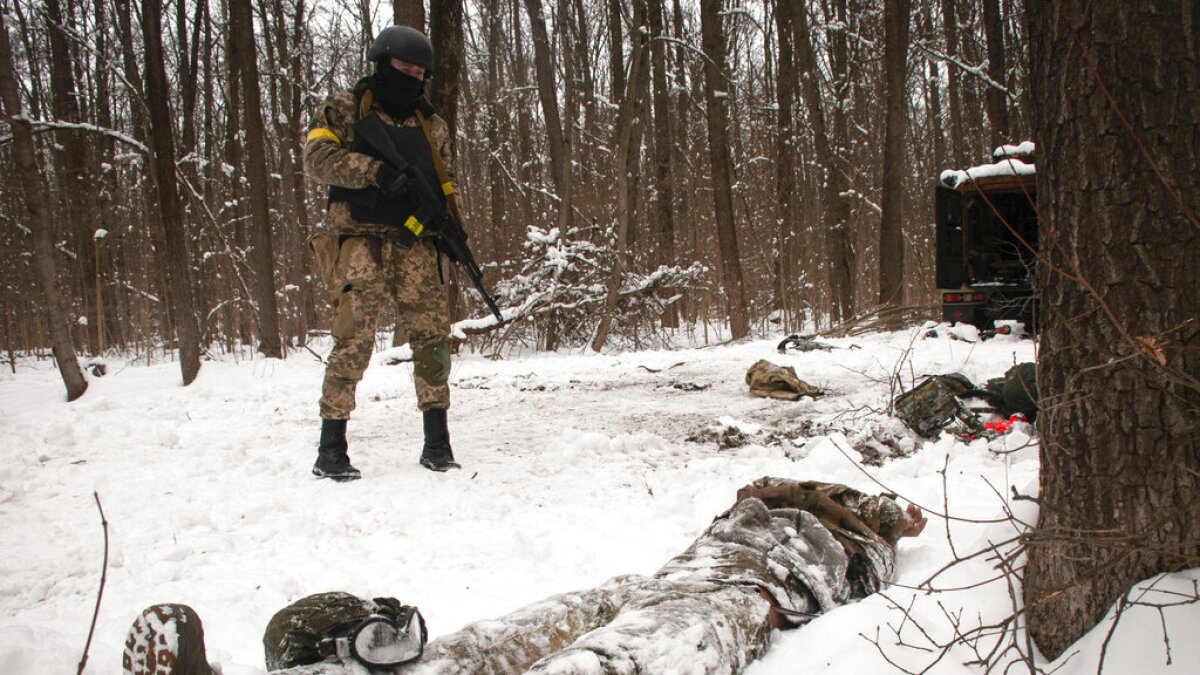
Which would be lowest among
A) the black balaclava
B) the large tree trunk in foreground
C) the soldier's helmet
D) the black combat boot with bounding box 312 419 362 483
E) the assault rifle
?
the black combat boot with bounding box 312 419 362 483

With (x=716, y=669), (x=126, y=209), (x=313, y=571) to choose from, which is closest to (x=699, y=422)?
(x=313, y=571)

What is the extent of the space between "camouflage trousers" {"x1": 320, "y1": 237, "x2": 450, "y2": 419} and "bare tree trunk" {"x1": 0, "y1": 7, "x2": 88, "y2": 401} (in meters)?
4.04

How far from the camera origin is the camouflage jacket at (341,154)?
312 centimetres

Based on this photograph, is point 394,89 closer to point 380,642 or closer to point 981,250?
point 380,642

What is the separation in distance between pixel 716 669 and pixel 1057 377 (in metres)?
0.93

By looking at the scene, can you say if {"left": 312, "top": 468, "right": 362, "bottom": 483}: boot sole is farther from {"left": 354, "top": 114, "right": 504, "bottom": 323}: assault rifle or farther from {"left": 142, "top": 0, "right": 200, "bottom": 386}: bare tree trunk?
{"left": 142, "top": 0, "right": 200, "bottom": 386}: bare tree trunk

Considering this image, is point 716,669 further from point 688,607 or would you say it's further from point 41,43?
point 41,43

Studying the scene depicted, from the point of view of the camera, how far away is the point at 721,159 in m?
10.3

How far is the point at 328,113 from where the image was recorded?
3.29 metres

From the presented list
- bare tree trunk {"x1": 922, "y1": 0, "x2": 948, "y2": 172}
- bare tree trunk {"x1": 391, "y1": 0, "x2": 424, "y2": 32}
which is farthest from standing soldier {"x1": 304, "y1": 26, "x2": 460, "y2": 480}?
bare tree trunk {"x1": 922, "y1": 0, "x2": 948, "y2": 172}

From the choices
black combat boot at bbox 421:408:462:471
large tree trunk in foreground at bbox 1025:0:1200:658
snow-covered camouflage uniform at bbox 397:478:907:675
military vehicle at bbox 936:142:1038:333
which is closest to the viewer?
large tree trunk in foreground at bbox 1025:0:1200:658

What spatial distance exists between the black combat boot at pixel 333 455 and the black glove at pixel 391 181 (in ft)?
3.51

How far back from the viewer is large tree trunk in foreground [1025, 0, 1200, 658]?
49.6 inches

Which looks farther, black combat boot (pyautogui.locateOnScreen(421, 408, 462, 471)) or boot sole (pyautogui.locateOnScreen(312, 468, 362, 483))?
black combat boot (pyautogui.locateOnScreen(421, 408, 462, 471))
